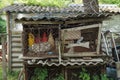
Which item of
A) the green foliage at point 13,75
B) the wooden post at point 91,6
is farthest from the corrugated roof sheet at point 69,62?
the green foliage at point 13,75

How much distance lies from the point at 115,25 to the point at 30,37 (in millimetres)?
6031

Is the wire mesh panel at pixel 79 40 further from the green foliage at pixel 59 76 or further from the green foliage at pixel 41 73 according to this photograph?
the green foliage at pixel 41 73

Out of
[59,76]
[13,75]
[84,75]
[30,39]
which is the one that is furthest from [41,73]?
[13,75]

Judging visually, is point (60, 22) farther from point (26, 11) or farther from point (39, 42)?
point (26, 11)

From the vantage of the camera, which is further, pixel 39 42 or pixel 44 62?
pixel 39 42

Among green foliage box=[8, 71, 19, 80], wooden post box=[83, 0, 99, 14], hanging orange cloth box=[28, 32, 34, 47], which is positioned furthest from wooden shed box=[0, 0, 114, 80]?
green foliage box=[8, 71, 19, 80]

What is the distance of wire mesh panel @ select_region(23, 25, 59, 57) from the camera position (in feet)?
35.7

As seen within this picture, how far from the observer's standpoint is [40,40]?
11.1 metres

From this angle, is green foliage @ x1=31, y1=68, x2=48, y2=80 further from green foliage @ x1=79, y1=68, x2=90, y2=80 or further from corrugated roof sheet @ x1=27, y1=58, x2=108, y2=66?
green foliage @ x1=79, y1=68, x2=90, y2=80

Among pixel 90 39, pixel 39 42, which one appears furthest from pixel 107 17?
pixel 39 42

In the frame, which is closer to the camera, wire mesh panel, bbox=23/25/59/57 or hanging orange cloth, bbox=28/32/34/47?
wire mesh panel, bbox=23/25/59/57

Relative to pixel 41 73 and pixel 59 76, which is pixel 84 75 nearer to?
pixel 59 76

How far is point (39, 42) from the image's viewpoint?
1102 cm

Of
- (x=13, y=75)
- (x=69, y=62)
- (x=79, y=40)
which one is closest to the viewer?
(x=69, y=62)
